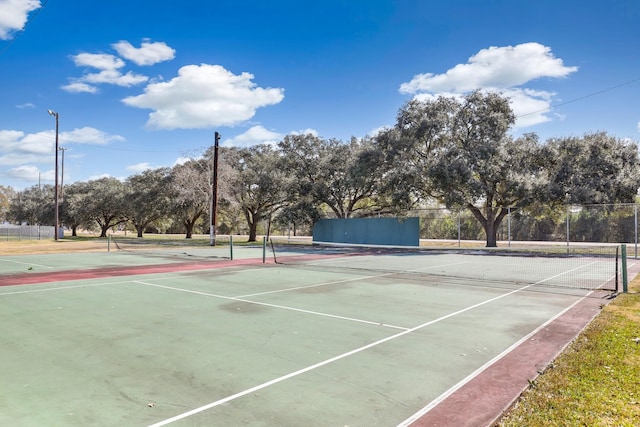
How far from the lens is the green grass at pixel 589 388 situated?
3.72m

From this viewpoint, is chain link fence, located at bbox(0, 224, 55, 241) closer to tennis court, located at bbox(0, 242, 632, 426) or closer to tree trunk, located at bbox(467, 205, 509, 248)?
tennis court, located at bbox(0, 242, 632, 426)

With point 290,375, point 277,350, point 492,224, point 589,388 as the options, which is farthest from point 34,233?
point 589,388

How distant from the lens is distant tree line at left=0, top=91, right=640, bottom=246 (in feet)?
84.9

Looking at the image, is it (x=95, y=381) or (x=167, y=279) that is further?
(x=167, y=279)

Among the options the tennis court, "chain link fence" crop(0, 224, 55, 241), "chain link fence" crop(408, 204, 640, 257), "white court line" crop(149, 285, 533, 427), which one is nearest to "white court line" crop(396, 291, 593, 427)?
the tennis court

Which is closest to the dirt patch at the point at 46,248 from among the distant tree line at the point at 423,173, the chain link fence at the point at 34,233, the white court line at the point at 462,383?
the distant tree line at the point at 423,173

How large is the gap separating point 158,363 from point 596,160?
28.2 meters

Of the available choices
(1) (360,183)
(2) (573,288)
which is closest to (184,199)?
(1) (360,183)

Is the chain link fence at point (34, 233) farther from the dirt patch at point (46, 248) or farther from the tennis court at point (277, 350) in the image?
the tennis court at point (277, 350)

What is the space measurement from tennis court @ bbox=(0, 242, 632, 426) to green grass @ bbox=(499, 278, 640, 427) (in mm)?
252

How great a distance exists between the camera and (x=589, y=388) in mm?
4348

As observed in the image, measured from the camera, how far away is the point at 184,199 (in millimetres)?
41844

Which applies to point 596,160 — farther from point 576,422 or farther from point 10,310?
point 10,310

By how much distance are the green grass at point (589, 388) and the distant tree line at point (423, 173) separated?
70.6ft
